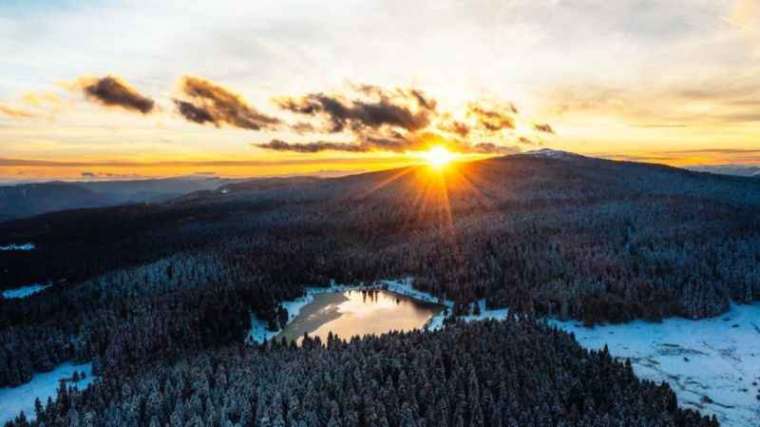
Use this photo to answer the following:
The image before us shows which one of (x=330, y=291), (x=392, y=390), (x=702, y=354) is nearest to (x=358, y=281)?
(x=330, y=291)

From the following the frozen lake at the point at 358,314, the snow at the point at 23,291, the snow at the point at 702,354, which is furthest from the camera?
the snow at the point at 23,291

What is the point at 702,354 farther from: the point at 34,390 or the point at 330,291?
the point at 34,390

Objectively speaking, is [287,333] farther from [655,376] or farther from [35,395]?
[655,376]

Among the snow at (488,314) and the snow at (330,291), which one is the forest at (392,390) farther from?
the snow at (330,291)

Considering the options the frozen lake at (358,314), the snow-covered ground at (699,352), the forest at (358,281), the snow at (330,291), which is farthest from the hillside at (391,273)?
the frozen lake at (358,314)

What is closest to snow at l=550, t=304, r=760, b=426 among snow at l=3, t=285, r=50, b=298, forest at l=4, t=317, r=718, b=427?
forest at l=4, t=317, r=718, b=427

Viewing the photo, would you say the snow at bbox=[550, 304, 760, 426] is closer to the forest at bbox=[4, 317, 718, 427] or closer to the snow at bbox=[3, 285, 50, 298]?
the forest at bbox=[4, 317, 718, 427]
